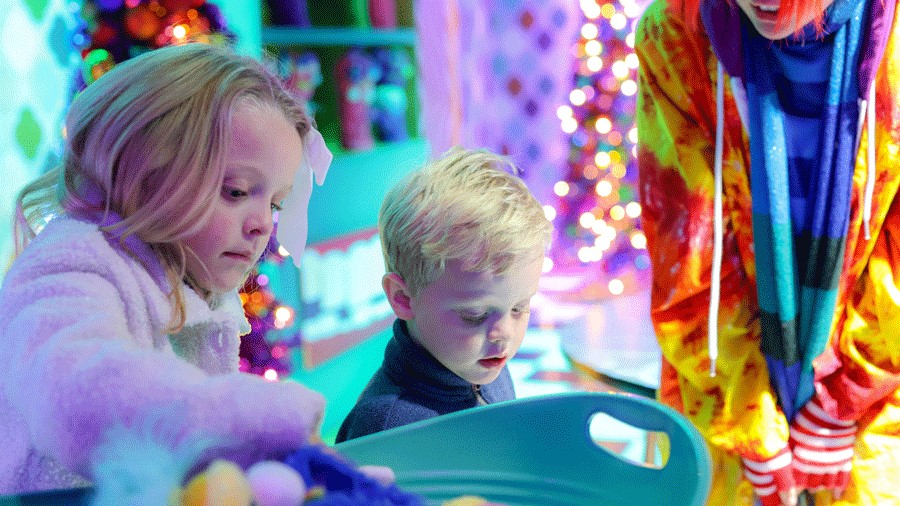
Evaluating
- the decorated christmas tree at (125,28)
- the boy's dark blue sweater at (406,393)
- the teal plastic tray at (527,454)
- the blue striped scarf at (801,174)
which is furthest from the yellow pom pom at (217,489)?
the decorated christmas tree at (125,28)

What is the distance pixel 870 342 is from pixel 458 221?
63 cm

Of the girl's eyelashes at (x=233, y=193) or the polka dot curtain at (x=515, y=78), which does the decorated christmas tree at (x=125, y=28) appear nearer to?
the girl's eyelashes at (x=233, y=193)

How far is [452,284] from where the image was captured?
99 cm

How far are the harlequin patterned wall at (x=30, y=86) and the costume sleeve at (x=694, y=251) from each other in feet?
4.81

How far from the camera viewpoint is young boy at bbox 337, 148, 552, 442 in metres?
0.97

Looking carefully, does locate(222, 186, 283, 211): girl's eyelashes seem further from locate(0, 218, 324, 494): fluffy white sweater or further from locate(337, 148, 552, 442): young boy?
locate(337, 148, 552, 442): young boy

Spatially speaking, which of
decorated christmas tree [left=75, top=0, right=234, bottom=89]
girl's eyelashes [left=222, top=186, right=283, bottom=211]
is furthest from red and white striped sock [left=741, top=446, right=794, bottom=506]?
decorated christmas tree [left=75, top=0, right=234, bottom=89]

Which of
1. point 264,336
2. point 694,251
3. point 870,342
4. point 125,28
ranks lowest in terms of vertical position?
point 264,336

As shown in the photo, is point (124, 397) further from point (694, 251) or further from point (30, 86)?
point (30, 86)

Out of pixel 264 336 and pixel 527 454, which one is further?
pixel 264 336

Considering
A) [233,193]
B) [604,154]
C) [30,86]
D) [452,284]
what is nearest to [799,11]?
[452,284]

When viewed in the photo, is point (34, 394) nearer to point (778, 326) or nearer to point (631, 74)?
point (778, 326)

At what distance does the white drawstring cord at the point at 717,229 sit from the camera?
4.06ft

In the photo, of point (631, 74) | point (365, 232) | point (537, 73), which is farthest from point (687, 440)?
point (537, 73)
